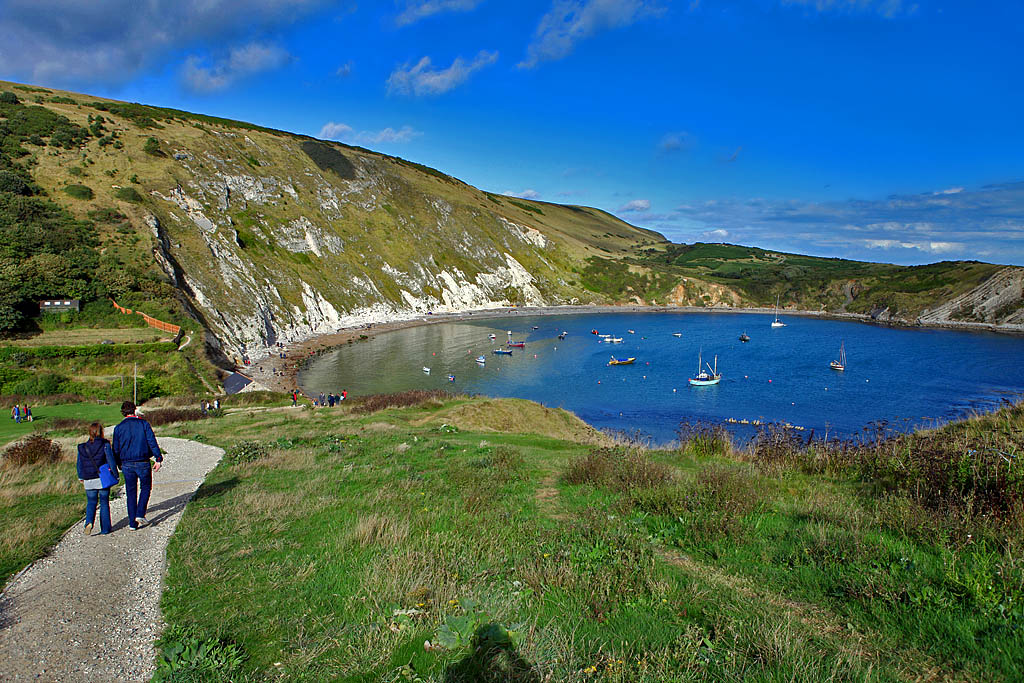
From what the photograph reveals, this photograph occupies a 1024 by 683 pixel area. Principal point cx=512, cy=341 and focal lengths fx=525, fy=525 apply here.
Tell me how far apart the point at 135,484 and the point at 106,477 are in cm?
48

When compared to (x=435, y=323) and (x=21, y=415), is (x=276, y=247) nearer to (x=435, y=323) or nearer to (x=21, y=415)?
(x=435, y=323)

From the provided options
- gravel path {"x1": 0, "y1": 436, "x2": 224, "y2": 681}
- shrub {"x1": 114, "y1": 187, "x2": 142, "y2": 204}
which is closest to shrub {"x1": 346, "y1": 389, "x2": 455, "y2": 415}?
gravel path {"x1": 0, "y1": 436, "x2": 224, "y2": 681}

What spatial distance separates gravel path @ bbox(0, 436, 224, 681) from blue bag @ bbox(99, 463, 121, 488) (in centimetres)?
82

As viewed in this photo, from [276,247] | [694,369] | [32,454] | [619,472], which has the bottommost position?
[694,369]

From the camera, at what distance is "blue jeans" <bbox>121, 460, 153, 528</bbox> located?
858cm

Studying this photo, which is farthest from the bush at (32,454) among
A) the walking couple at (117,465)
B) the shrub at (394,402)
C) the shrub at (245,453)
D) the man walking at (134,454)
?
the shrub at (394,402)

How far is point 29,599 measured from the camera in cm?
597

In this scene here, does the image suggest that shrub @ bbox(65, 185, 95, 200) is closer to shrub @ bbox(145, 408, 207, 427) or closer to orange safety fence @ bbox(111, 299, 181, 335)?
orange safety fence @ bbox(111, 299, 181, 335)

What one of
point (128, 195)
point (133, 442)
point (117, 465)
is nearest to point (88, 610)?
point (117, 465)

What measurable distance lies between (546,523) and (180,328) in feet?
168

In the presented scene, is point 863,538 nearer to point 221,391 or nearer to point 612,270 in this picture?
point 221,391

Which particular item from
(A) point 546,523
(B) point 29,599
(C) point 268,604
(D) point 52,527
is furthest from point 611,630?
(D) point 52,527

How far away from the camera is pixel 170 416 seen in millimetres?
27844

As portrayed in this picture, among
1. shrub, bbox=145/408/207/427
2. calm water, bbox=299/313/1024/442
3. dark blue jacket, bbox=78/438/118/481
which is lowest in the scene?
calm water, bbox=299/313/1024/442
